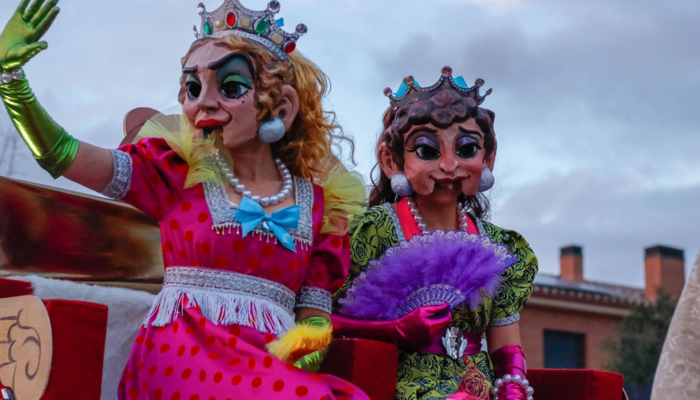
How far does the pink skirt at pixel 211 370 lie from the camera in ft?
7.86

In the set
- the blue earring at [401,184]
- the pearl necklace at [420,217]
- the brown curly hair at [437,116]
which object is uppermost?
the brown curly hair at [437,116]

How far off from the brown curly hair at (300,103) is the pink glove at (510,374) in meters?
1.02

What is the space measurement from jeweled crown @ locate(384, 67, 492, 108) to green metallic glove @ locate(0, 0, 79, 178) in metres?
1.54

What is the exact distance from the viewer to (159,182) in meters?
2.73

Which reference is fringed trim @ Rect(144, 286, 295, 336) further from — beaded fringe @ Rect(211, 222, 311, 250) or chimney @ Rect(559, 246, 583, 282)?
chimney @ Rect(559, 246, 583, 282)

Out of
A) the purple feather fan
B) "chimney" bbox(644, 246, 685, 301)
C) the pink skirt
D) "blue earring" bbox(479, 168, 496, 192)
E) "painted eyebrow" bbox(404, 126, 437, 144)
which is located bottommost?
the pink skirt

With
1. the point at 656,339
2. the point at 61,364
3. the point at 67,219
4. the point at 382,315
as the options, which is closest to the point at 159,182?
the point at 67,219

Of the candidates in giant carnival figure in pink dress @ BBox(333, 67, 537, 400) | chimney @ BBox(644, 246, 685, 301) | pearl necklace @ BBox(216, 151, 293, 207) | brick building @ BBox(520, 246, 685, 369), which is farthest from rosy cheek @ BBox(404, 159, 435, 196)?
chimney @ BBox(644, 246, 685, 301)

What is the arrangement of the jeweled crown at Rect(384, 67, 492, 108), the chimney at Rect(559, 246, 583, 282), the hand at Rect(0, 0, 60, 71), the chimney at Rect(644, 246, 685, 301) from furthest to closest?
Answer: the chimney at Rect(559, 246, 583, 282) < the chimney at Rect(644, 246, 685, 301) < the jeweled crown at Rect(384, 67, 492, 108) < the hand at Rect(0, 0, 60, 71)

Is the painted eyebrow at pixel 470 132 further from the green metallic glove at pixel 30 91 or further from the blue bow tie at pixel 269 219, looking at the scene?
the green metallic glove at pixel 30 91

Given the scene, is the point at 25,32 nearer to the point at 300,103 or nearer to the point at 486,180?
the point at 300,103

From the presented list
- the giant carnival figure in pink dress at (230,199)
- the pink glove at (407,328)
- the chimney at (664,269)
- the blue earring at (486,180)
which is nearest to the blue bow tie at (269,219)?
the giant carnival figure in pink dress at (230,199)

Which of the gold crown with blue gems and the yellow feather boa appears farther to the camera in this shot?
the gold crown with blue gems

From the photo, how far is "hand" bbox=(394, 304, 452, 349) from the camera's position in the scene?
3.01 meters
